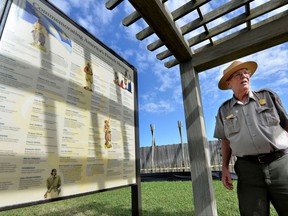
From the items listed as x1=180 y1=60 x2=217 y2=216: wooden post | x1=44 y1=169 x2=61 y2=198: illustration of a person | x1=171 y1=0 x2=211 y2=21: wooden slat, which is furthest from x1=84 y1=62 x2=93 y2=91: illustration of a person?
x1=180 y1=60 x2=217 y2=216: wooden post

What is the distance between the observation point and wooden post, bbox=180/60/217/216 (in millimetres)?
2234

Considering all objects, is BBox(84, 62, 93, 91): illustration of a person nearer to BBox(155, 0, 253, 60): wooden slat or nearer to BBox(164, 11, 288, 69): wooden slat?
BBox(155, 0, 253, 60): wooden slat

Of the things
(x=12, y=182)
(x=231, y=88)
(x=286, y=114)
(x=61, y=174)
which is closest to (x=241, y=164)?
(x=286, y=114)

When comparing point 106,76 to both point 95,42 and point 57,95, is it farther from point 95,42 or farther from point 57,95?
point 57,95

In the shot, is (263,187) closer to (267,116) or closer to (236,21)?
(267,116)

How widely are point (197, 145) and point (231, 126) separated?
1.81 feet

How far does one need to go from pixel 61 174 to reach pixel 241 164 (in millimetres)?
1581

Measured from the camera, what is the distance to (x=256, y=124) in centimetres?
183

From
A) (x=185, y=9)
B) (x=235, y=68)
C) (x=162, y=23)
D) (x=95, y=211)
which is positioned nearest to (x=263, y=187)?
(x=235, y=68)

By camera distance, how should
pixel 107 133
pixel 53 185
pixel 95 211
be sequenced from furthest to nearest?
pixel 95 211 < pixel 107 133 < pixel 53 185

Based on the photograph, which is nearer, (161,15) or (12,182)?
(12,182)

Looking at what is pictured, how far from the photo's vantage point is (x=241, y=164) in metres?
1.86

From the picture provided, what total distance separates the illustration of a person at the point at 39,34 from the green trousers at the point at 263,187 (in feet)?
6.56

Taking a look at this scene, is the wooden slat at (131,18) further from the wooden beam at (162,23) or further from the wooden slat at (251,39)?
the wooden slat at (251,39)
